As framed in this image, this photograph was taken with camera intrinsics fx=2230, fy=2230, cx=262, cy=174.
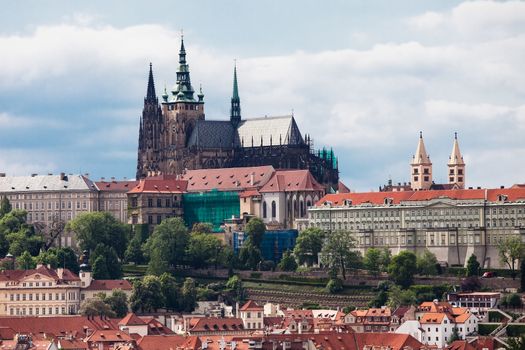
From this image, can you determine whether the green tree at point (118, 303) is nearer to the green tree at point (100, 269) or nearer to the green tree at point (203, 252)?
the green tree at point (100, 269)

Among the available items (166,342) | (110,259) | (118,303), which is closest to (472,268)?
(118,303)

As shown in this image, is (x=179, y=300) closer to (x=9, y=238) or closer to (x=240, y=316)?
(x=240, y=316)

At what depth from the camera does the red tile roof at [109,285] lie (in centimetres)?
17000

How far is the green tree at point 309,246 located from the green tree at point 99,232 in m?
17.4

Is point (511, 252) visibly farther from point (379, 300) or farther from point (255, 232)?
point (255, 232)

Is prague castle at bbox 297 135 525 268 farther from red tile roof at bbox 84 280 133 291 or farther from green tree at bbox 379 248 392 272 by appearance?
red tile roof at bbox 84 280 133 291

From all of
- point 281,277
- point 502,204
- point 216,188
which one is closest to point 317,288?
point 281,277

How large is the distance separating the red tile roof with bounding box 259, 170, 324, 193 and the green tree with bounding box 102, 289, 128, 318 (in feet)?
95.4

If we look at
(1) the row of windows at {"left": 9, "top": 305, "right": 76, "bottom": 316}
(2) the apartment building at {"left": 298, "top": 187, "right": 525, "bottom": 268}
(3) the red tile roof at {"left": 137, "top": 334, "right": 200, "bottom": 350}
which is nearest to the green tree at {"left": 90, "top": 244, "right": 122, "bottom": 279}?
(1) the row of windows at {"left": 9, "top": 305, "right": 76, "bottom": 316}

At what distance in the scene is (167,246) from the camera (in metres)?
182

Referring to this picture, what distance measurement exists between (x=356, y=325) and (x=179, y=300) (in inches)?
822

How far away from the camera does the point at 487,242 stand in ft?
563

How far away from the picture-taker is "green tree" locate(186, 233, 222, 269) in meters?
182

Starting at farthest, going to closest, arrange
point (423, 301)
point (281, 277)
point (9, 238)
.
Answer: point (9, 238), point (281, 277), point (423, 301)
